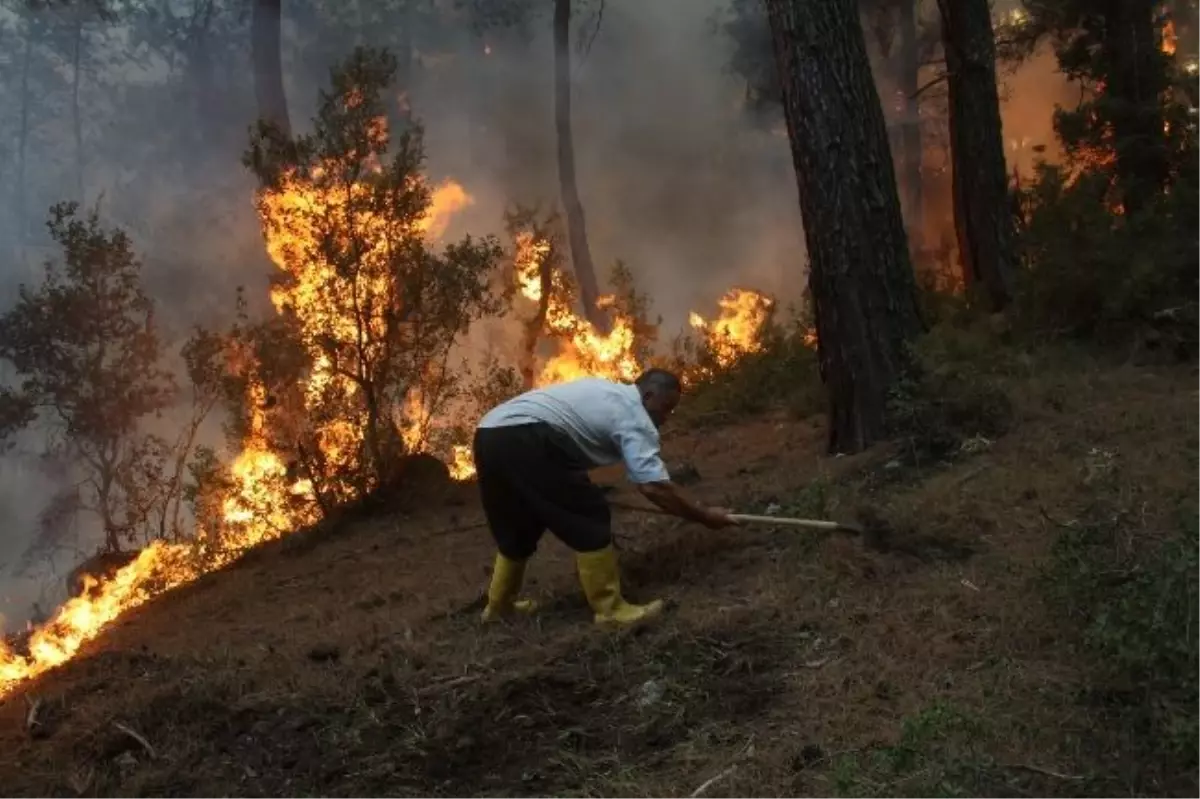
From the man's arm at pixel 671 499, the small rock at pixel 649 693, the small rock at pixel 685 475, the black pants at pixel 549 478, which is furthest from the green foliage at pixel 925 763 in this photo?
the small rock at pixel 685 475

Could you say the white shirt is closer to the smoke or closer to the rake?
the rake

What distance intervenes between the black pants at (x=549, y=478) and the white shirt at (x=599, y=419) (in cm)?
5

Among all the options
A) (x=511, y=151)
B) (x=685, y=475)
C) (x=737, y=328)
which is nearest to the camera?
(x=685, y=475)

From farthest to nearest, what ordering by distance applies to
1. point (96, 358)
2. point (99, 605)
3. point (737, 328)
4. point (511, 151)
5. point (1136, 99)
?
point (511, 151)
point (96, 358)
point (737, 328)
point (1136, 99)
point (99, 605)

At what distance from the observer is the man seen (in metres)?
4.69

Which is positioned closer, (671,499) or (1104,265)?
(671,499)

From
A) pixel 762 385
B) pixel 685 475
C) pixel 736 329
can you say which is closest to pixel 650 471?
pixel 685 475

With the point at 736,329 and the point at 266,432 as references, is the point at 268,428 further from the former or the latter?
the point at 736,329

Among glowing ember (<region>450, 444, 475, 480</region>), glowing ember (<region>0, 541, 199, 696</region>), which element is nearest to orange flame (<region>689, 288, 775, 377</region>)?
glowing ember (<region>450, 444, 475, 480</region>)

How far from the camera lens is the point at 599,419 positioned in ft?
15.8

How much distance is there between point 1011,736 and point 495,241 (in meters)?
7.47

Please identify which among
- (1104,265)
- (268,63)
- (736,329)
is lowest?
(1104,265)

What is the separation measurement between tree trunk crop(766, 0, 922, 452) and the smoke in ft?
75.9

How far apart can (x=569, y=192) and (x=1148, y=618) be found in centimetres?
1778
